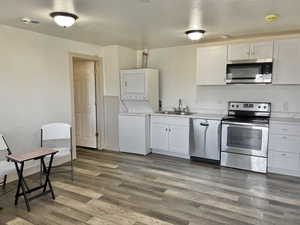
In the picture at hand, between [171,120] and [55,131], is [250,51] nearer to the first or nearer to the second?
[171,120]

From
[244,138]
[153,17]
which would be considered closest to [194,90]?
[244,138]

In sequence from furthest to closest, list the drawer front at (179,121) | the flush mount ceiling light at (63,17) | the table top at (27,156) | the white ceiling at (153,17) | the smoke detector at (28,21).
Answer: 1. the drawer front at (179,121)
2. the smoke detector at (28,21)
3. the flush mount ceiling light at (63,17)
4. the table top at (27,156)
5. the white ceiling at (153,17)

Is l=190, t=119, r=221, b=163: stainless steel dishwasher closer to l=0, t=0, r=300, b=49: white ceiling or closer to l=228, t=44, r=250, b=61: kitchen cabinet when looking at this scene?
l=228, t=44, r=250, b=61: kitchen cabinet

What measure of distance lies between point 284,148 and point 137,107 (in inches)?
115

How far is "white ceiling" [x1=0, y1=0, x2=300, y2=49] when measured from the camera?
2.40 metres

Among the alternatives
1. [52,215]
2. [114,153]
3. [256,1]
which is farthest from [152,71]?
[52,215]

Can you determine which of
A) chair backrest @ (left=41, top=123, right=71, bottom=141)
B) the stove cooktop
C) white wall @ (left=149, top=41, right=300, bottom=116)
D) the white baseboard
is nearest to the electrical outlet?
white wall @ (left=149, top=41, right=300, bottom=116)

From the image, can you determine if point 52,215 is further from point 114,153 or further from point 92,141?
point 92,141

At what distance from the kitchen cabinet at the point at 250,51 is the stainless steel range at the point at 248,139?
35.0 inches

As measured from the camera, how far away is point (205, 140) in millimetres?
4156

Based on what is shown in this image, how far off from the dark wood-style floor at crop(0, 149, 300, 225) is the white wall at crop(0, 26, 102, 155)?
0.86 metres

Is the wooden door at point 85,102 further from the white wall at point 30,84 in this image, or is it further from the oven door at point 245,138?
the oven door at point 245,138

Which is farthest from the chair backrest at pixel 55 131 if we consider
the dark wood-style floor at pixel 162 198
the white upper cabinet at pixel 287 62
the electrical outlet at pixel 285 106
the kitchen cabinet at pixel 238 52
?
the electrical outlet at pixel 285 106

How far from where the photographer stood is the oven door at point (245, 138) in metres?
3.67
